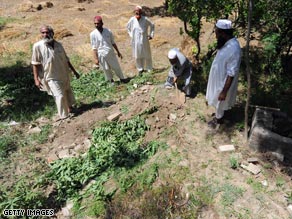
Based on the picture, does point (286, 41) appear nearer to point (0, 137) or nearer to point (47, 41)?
point (47, 41)

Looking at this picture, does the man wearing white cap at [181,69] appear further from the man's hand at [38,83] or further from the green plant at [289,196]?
the green plant at [289,196]

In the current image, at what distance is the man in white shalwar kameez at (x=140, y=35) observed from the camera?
256 inches

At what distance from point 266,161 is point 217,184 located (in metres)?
0.75

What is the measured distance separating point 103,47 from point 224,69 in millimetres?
2887

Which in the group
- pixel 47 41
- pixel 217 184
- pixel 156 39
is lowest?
pixel 217 184

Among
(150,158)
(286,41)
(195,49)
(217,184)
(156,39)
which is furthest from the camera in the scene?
(156,39)

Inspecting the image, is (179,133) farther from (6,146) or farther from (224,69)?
(6,146)

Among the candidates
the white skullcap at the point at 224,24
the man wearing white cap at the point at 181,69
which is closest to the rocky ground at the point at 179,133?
the man wearing white cap at the point at 181,69

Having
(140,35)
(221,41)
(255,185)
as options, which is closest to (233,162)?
(255,185)

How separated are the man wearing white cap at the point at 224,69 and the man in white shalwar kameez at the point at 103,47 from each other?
255cm

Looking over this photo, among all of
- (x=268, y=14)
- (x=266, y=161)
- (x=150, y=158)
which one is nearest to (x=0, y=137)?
(x=150, y=158)

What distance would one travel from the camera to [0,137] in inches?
203

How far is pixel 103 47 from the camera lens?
6160mm

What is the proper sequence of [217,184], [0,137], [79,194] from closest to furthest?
[217,184] → [79,194] → [0,137]
